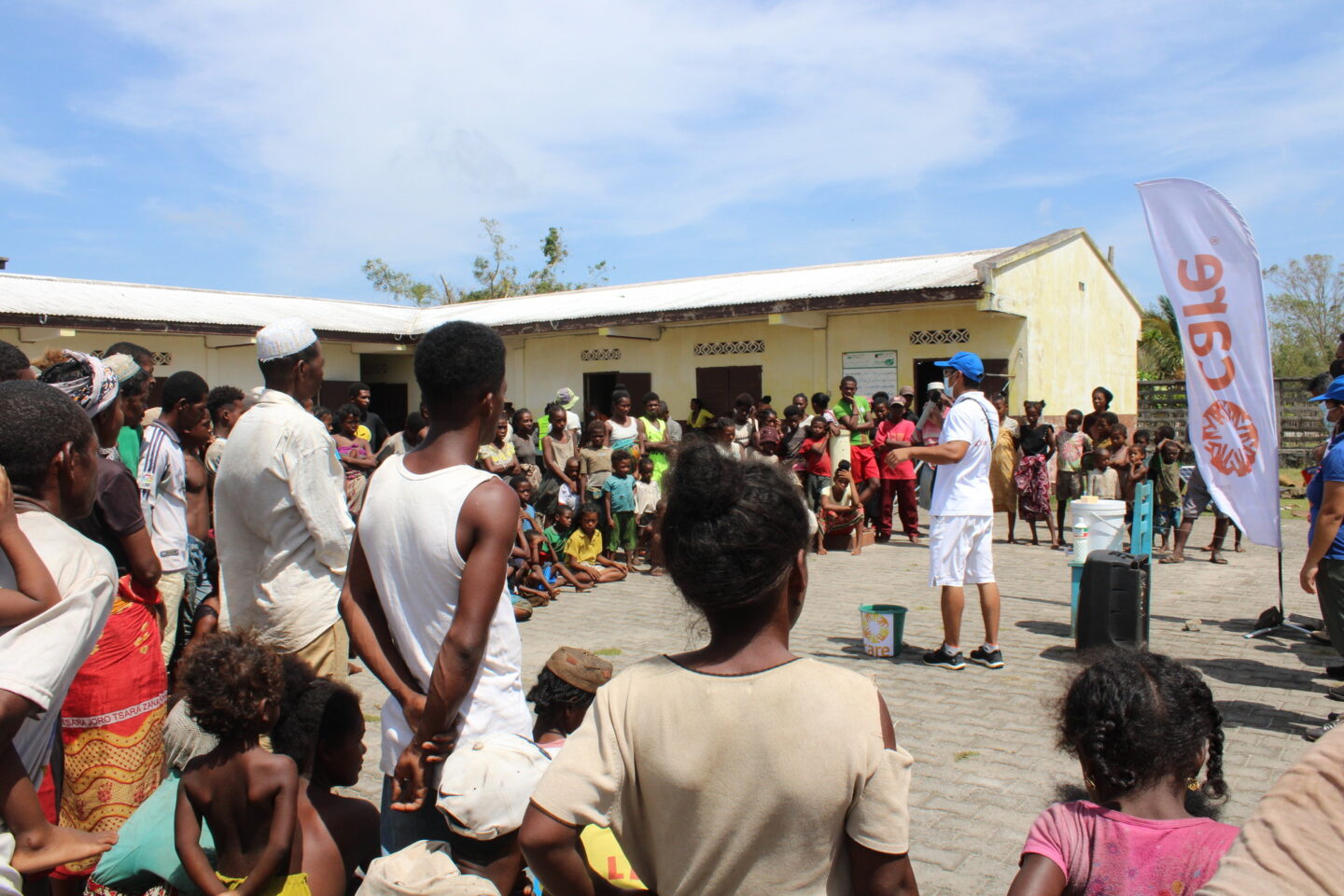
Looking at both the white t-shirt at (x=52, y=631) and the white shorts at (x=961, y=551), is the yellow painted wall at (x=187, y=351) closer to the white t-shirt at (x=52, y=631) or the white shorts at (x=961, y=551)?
the white shorts at (x=961, y=551)

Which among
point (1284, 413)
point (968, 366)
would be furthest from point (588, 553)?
point (1284, 413)

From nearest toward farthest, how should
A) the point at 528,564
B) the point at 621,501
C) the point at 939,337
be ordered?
the point at 528,564
the point at 621,501
the point at 939,337

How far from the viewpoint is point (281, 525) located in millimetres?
3240

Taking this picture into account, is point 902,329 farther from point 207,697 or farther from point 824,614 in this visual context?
point 207,697

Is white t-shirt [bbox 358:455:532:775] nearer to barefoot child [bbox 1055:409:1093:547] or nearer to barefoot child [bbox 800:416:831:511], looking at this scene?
barefoot child [bbox 800:416:831:511]

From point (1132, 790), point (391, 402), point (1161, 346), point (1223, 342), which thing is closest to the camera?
point (1132, 790)

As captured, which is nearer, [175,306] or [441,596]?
[441,596]

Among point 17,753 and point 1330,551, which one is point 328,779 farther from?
point 1330,551

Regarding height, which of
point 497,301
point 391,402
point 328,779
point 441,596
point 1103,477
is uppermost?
point 497,301

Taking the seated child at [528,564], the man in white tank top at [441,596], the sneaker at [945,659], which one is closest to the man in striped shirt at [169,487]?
the man in white tank top at [441,596]

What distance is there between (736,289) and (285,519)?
1550 cm

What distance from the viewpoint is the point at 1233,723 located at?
5.04 m

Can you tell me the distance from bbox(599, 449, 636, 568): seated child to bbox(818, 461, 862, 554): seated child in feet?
7.65

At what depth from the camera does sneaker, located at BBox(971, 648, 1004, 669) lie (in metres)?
6.04
